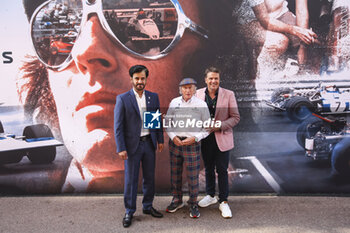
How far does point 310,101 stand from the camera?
393cm

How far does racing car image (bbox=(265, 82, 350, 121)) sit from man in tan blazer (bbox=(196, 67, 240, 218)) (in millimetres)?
954

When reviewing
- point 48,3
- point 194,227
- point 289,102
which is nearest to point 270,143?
point 289,102

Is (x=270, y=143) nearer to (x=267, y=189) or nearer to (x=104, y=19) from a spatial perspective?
(x=267, y=189)

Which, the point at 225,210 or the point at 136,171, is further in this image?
the point at 225,210

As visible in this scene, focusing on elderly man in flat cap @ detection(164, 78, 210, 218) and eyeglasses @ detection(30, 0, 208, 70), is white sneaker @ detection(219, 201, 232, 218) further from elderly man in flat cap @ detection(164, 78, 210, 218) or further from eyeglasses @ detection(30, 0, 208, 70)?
eyeglasses @ detection(30, 0, 208, 70)

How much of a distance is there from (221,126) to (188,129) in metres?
0.41

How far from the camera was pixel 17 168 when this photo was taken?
4195mm

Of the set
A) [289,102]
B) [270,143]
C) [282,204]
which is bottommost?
[282,204]

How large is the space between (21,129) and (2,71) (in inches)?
37.2

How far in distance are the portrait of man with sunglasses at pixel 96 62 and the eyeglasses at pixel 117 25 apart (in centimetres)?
1

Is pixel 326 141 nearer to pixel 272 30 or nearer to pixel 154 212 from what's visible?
pixel 272 30

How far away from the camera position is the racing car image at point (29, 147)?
4160 millimetres

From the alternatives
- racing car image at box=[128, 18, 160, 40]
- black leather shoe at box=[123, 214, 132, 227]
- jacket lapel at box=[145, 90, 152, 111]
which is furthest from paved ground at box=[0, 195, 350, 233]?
racing car image at box=[128, 18, 160, 40]

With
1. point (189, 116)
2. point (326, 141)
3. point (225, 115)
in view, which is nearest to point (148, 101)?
point (189, 116)
